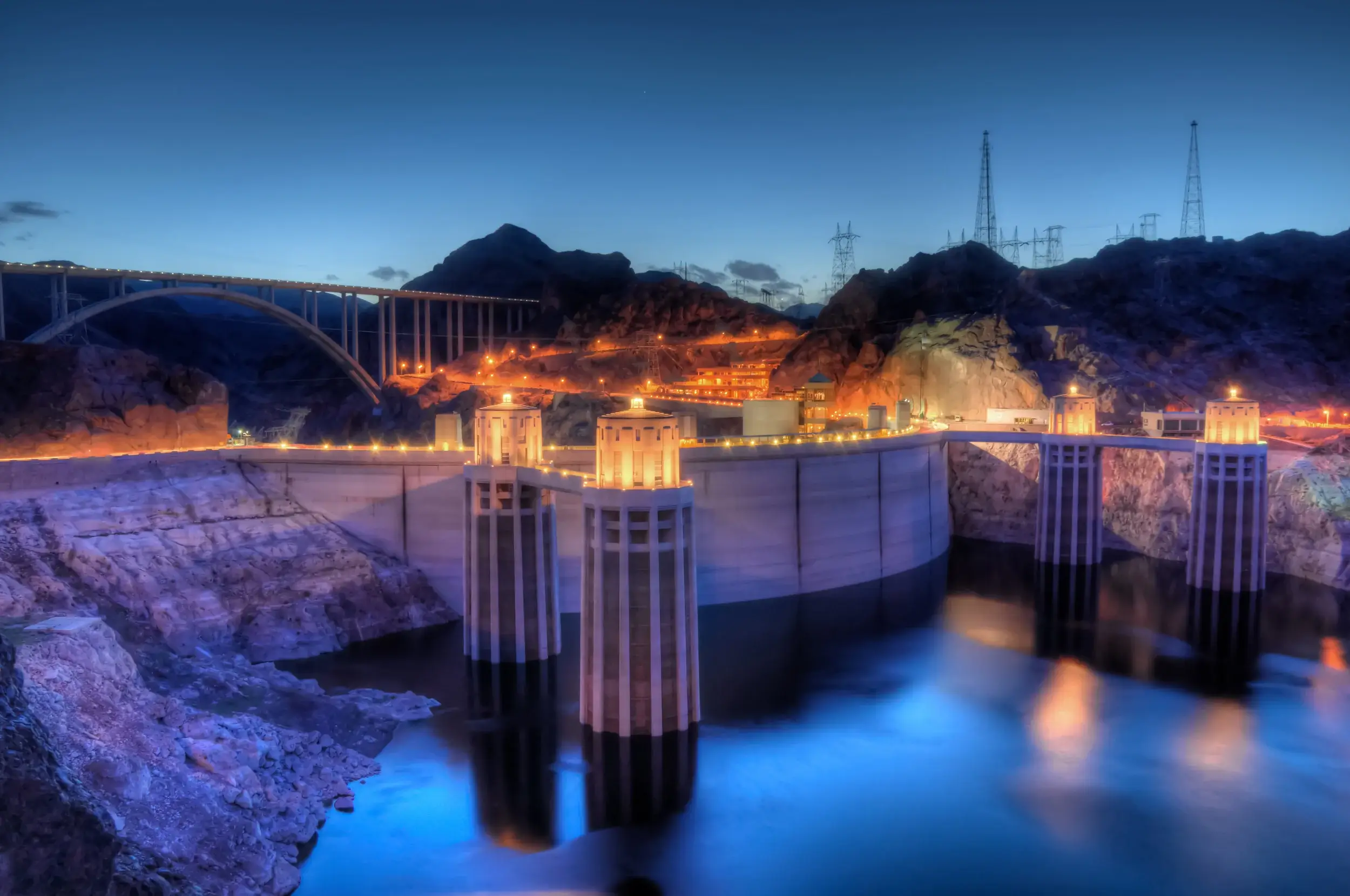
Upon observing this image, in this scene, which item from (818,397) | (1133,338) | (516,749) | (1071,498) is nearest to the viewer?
(516,749)

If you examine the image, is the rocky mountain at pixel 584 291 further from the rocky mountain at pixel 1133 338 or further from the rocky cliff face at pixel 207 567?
the rocky cliff face at pixel 207 567

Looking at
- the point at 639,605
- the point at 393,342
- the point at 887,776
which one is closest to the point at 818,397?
the point at 887,776

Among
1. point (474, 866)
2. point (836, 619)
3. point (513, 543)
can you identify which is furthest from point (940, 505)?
point (474, 866)

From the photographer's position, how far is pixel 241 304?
82.9m

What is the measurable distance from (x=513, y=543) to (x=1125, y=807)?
70.0 ft

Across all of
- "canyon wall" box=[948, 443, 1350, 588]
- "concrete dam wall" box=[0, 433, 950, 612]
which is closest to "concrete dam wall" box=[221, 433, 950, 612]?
"concrete dam wall" box=[0, 433, 950, 612]

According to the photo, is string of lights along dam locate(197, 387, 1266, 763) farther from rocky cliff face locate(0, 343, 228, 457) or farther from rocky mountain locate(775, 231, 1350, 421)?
rocky cliff face locate(0, 343, 228, 457)

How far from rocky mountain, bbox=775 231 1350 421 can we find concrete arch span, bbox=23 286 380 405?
4349cm

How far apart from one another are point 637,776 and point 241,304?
70.4m

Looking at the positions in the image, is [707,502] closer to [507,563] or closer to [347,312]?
[507,563]

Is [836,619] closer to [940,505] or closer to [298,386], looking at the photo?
[940,505]

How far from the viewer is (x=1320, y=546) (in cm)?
4888

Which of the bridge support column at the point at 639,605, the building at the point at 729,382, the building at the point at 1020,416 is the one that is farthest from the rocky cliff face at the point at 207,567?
the building at the point at 729,382

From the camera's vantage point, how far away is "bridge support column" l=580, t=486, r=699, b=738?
27859 millimetres
